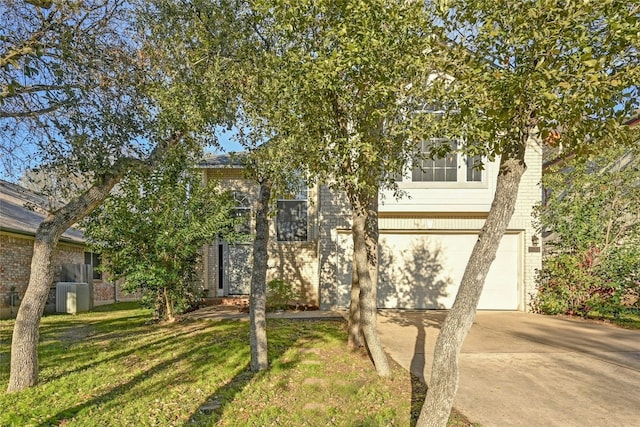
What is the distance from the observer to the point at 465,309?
359cm

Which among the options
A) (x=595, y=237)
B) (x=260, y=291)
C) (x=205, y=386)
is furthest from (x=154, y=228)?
(x=595, y=237)

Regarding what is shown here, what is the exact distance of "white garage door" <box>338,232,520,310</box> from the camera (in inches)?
438

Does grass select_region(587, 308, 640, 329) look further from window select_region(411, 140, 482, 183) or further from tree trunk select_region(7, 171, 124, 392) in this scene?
tree trunk select_region(7, 171, 124, 392)

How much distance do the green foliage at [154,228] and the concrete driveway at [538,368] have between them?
488 centimetres

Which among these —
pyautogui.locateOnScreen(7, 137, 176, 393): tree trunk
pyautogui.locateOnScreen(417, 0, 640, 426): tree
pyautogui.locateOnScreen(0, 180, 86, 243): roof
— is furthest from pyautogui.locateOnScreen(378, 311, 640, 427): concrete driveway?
pyautogui.locateOnScreen(0, 180, 86, 243): roof

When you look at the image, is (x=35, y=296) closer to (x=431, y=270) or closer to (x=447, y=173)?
(x=431, y=270)

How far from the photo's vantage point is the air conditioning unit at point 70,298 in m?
11.9

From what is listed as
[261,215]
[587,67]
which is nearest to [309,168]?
[261,215]

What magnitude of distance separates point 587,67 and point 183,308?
900 centimetres

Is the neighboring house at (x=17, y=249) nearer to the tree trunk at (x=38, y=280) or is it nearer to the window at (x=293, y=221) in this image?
the tree trunk at (x=38, y=280)

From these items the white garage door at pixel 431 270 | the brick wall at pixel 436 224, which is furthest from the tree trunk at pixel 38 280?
the white garage door at pixel 431 270

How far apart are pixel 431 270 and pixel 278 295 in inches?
180

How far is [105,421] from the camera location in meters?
4.01

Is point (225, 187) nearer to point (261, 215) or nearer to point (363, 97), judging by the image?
point (261, 215)
